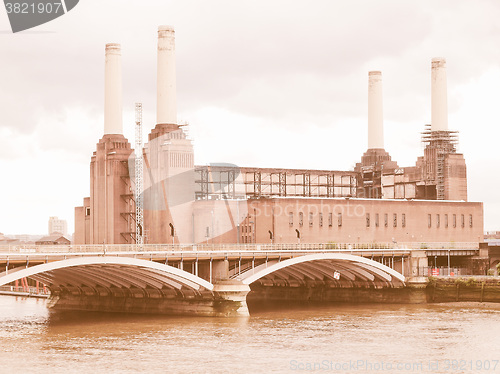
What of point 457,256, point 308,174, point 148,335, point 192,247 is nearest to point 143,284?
point 192,247

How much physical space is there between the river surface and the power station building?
24149mm

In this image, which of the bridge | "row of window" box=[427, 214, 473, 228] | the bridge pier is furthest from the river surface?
"row of window" box=[427, 214, 473, 228]

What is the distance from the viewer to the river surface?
49938mm

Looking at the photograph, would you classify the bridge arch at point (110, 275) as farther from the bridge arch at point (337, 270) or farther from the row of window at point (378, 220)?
the row of window at point (378, 220)

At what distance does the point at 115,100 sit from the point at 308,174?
30998 millimetres

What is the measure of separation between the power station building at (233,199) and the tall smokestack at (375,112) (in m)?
5.59

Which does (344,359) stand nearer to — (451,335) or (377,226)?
(451,335)

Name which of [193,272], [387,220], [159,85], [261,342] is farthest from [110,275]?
[387,220]

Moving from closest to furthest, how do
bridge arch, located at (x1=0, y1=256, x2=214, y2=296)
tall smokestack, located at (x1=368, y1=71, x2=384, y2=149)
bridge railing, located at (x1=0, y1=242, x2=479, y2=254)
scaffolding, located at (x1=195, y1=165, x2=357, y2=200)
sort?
1. bridge arch, located at (x1=0, y1=256, x2=214, y2=296)
2. bridge railing, located at (x1=0, y1=242, x2=479, y2=254)
3. scaffolding, located at (x1=195, y1=165, x2=357, y2=200)
4. tall smokestack, located at (x1=368, y1=71, x2=384, y2=149)

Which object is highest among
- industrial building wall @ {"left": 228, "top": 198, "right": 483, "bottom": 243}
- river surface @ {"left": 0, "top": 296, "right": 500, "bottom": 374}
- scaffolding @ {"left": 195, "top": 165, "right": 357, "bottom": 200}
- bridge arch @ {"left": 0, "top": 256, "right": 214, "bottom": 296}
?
scaffolding @ {"left": 195, "top": 165, "right": 357, "bottom": 200}

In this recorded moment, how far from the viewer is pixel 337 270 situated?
85.0 meters

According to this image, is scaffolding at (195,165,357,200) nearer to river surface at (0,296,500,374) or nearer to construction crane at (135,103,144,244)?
construction crane at (135,103,144,244)

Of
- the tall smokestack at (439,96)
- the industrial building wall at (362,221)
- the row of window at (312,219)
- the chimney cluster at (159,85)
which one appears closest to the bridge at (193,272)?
the industrial building wall at (362,221)

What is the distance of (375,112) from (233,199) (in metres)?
27.4
